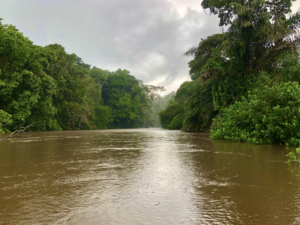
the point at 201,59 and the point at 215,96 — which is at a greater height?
the point at 201,59

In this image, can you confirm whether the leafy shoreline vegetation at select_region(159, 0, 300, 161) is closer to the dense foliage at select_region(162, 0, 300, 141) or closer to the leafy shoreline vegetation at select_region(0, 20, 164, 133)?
the dense foliage at select_region(162, 0, 300, 141)

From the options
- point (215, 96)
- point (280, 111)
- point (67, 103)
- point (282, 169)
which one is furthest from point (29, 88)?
point (282, 169)

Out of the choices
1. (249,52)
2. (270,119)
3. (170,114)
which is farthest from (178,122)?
(270,119)

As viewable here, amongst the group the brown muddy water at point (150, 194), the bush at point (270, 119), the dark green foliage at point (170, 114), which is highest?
the dark green foliage at point (170, 114)

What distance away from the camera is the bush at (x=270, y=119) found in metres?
8.20

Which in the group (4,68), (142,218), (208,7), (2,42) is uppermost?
(208,7)

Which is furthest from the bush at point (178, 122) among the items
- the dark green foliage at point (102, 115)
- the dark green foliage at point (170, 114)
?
the dark green foliage at point (102, 115)

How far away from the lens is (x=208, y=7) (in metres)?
17.5

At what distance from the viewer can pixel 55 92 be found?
1126 inches

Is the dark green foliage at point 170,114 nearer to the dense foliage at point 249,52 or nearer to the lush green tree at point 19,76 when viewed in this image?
the dense foliage at point 249,52

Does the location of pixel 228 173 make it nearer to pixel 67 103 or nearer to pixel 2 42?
pixel 2 42

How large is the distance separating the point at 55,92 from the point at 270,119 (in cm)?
2555

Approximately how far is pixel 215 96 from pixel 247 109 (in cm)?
600

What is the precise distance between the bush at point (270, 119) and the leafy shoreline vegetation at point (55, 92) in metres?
13.0
